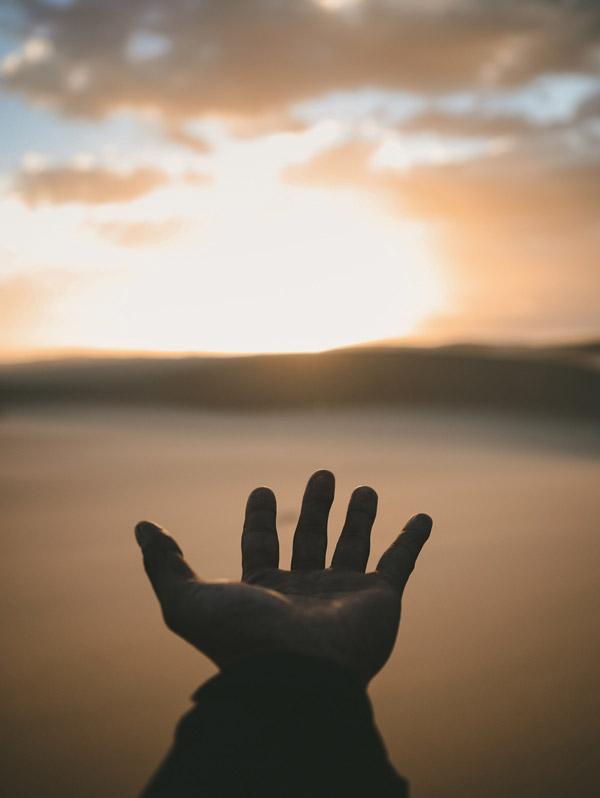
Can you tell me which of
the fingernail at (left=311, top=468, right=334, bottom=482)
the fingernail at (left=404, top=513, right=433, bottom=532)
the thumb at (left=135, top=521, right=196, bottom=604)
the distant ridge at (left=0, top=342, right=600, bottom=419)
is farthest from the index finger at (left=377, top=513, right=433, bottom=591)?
the distant ridge at (left=0, top=342, right=600, bottom=419)

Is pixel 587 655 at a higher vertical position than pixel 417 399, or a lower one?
lower

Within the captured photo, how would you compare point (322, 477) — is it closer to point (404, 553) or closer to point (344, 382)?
point (404, 553)

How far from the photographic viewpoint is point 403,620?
1240mm

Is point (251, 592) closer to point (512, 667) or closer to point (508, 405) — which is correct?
point (512, 667)

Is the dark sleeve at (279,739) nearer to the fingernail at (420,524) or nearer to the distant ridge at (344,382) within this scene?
the fingernail at (420,524)

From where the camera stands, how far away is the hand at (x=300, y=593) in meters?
1.01

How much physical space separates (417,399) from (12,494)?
3.29 m

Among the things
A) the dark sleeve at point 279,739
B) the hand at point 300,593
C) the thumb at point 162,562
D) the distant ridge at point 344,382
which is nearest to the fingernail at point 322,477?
the hand at point 300,593

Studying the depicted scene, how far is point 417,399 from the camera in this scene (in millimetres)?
5008

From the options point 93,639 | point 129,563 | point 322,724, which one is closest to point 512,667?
point 322,724

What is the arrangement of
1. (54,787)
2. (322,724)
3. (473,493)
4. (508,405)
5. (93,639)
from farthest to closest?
(508,405), (473,493), (93,639), (322,724), (54,787)

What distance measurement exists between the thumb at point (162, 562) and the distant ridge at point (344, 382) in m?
3.59

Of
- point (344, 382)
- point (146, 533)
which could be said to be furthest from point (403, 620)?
point (344, 382)

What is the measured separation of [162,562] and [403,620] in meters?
0.47
